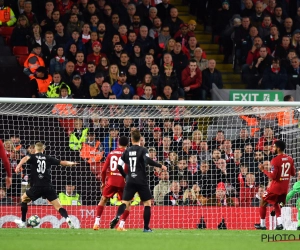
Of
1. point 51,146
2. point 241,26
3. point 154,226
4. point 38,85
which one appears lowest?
point 154,226

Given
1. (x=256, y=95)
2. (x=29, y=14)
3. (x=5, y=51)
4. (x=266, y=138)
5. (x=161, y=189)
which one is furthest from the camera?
(x=256, y=95)

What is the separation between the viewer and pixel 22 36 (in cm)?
2147

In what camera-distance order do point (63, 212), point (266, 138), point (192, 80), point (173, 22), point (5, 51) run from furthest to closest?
point (173, 22) < point (192, 80) < point (5, 51) < point (266, 138) < point (63, 212)

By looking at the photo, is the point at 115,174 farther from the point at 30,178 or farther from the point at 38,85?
the point at 38,85

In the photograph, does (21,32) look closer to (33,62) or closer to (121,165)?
(33,62)

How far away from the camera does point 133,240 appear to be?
46.3ft

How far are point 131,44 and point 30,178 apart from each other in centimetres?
569

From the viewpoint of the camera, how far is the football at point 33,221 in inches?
700

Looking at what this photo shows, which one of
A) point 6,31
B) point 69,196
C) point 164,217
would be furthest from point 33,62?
point 164,217

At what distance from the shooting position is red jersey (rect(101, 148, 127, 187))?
1683 cm

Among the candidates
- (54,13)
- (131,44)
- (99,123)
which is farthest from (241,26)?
(99,123)

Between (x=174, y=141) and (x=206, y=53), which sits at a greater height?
(x=206, y=53)

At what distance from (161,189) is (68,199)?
5.85 ft

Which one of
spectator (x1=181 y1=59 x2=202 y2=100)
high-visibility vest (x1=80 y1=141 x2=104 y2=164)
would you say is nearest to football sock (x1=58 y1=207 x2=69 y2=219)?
Result: high-visibility vest (x1=80 y1=141 x2=104 y2=164)
